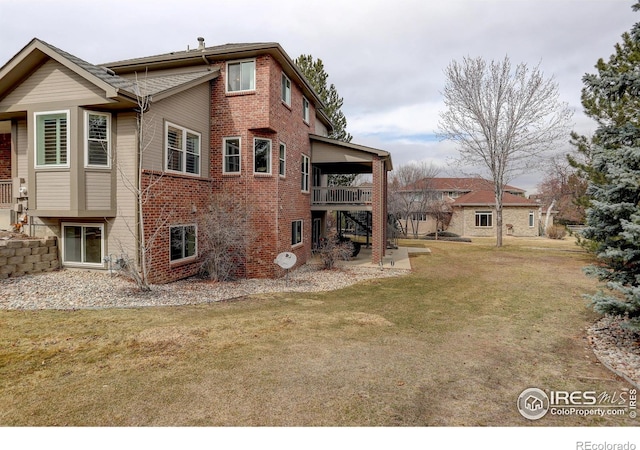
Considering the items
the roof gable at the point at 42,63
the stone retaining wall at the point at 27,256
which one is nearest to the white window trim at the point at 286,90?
the roof gable at the point at 42,63

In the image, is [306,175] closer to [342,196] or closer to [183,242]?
[342,196]

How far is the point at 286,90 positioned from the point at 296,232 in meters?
6.21

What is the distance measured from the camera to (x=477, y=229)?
35.9m

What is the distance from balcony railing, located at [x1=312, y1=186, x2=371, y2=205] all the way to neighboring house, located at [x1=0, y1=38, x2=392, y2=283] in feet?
9.10

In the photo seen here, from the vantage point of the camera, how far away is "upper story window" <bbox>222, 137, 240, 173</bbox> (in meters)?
13.2

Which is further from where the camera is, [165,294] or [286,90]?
[286,90]

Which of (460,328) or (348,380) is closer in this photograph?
(348,380)

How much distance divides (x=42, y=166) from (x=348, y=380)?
36.1 feet

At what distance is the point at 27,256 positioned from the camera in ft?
33.0

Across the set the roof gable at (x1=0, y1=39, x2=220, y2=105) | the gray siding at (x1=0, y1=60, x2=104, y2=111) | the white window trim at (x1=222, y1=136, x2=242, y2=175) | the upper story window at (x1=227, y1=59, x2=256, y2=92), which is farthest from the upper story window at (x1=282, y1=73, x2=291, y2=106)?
the gray siding at (x1=0, y1=60, x2=104, y2=111)

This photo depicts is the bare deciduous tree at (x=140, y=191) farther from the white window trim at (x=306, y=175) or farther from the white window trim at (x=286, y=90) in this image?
the white window trim at (x=306, y=175)

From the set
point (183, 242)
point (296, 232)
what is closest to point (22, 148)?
point (183, 242)
